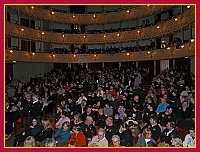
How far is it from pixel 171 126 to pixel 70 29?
25.2 m

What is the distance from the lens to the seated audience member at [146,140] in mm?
6785

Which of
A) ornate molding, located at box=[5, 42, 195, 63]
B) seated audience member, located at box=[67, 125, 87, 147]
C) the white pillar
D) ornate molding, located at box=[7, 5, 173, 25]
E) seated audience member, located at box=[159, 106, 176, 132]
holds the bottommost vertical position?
seated audience member, located at box=[67, 125, 87, 147]

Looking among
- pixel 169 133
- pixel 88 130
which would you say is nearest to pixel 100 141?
pixel 88 130

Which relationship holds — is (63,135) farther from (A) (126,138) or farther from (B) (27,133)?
(A) (126,138)

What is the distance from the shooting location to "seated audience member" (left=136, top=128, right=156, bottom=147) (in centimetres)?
679

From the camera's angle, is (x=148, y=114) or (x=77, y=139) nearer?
(x=77, y=139)

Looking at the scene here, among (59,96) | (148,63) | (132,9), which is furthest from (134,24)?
(59,96)

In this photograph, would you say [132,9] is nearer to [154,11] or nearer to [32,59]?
[154,11]

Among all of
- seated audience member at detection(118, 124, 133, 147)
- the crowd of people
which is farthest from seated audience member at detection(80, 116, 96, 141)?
seated audience member at detection(118, 124, 133, 147)

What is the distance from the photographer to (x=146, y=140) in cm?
701

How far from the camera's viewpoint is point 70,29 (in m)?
30.6

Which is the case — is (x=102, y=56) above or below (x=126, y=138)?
above

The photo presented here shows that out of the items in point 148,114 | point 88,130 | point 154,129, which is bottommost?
point 88,130

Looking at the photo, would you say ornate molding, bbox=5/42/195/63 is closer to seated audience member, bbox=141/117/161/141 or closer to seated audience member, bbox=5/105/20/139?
seated audience member, bbox=141/117/161/141
